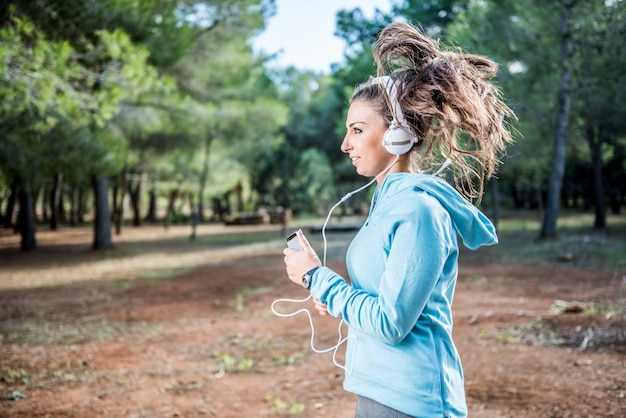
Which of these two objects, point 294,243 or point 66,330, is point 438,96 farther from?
point 66,330

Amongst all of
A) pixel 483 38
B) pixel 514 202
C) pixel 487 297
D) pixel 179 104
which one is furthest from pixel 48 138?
pixel 514 202

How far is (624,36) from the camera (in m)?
9.02

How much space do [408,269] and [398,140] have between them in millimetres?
421

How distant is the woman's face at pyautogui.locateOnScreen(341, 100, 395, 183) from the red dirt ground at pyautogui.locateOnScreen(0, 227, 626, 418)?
9.04 ft

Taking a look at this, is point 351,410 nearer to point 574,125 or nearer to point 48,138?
point 48,138

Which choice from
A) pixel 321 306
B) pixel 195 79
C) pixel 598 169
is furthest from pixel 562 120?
pixel 321 306

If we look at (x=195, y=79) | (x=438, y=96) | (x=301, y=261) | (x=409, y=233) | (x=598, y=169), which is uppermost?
(x=195, y=79)

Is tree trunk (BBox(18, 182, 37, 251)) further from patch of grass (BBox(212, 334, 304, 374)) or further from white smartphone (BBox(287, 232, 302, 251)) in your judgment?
white smartphone (BBox(287, 232, 302, 251))

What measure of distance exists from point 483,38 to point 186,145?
10832mm

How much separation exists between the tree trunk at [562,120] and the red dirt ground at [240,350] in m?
5.50

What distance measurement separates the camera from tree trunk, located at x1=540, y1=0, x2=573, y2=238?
46.2 feet

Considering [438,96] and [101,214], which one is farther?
[101,214]

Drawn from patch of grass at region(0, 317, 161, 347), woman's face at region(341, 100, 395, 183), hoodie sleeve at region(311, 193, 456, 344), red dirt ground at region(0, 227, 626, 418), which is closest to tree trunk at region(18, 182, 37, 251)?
red dirt ground at region(0, 227, 626, 418)

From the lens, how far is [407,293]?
1333mm
